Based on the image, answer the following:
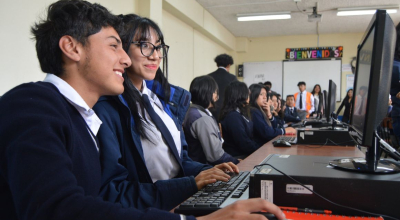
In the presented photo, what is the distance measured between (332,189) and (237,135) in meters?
1.91

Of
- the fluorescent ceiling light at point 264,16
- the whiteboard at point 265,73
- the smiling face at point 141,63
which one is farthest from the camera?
the whiteboard at point 265,73

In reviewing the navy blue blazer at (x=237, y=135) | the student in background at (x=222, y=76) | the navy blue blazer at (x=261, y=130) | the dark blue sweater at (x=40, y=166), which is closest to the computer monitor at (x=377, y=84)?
the dark blue sweater at (x=40, y=166)

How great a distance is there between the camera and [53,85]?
78cm

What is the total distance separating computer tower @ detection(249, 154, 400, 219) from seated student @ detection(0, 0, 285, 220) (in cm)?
12

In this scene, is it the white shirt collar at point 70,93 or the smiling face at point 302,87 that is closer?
the white shirt collar at point 70,93

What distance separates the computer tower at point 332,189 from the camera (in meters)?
0.75

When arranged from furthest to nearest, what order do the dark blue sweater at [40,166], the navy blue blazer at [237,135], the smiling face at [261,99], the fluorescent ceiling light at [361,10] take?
the fluorescent ceiling light at [361,10], the smiling face at [261,99], the navy blue blazer at [237,135], the dark blue sweater at [40,166]

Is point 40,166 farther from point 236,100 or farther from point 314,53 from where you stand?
point 314,53

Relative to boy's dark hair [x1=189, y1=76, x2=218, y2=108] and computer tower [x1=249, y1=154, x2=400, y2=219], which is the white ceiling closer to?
boy's dark hair [x1=189, y1=76, x2=218, y2=108]

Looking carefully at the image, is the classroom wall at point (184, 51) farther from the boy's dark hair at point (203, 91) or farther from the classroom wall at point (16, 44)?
the boy's dark hair at point (203, 91)

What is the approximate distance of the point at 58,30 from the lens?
852mm

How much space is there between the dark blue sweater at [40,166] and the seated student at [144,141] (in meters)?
0.33

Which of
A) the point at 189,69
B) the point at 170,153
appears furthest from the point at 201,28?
the point at 170,153

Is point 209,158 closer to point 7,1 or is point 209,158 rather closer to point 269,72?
point 7,1
